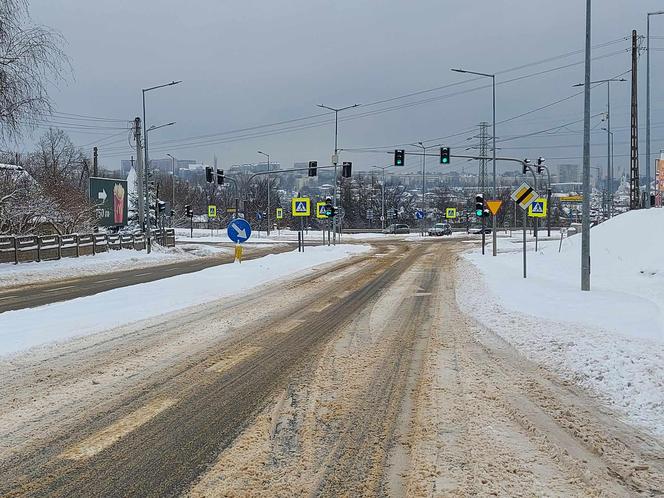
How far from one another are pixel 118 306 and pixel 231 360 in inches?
236

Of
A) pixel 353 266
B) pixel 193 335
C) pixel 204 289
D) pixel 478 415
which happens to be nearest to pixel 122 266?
pixel 353 266

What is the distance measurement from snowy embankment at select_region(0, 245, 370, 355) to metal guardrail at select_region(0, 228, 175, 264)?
459 inches

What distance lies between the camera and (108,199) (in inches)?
1629

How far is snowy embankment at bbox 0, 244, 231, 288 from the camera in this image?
78.6 ft

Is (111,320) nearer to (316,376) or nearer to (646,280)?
(316,376)

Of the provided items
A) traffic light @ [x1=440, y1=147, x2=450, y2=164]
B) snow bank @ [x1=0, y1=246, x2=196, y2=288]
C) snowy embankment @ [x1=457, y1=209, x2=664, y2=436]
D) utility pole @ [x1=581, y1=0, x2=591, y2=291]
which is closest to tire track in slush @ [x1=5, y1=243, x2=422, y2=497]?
snowy embankment @ [x1=457, y1=209, x2=664, y2=436]

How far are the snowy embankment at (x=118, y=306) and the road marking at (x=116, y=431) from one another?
363cm

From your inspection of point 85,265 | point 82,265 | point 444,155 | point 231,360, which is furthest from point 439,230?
point 231,360

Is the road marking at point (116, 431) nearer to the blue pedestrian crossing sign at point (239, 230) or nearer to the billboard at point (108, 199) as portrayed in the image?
the blue pedestrian crossing sign at point (239, 230)

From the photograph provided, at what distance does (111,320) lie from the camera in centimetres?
1135

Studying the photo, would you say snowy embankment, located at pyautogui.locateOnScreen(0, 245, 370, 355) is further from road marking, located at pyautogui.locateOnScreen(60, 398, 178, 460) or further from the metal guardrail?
the metal guardrail

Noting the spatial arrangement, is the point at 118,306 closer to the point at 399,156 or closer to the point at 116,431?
the point at 116,431

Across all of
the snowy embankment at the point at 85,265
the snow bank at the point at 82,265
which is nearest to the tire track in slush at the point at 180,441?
the snowy embankment at the point at 85,265

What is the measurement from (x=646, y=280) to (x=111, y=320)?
14161 millimetres
